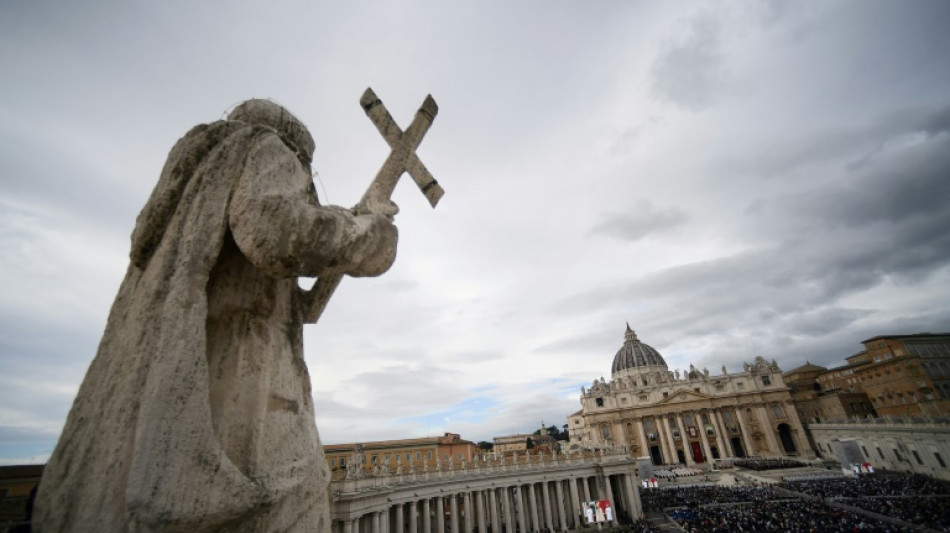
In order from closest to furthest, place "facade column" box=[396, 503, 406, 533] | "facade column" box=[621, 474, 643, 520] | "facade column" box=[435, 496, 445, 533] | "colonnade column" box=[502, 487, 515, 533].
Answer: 1. "facade column" box=[396, 503, 406, 533]
2. "facade column" box=[435, 496, 445, 533]
3. "colonnade column" box=[502, 487, 515, 533]
4. "facade column" box=[621, 474, 643, 520]

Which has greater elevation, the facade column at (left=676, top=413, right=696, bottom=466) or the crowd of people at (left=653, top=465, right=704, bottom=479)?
the facade column at (left=676, top=413, right=696, bottom=466)

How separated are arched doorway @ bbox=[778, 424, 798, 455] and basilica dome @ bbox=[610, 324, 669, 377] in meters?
29.1

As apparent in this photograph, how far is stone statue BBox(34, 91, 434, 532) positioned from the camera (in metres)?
1.87

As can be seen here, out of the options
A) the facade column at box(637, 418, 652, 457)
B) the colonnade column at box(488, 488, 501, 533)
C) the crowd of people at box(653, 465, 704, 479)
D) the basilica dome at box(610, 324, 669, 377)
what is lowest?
the crowd of people at box(653, 465, 704, 479)

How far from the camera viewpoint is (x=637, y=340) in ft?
380

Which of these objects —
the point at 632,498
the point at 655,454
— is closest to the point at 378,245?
the point at 632,498

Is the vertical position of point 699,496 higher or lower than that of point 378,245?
lower

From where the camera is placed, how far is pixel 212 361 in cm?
234

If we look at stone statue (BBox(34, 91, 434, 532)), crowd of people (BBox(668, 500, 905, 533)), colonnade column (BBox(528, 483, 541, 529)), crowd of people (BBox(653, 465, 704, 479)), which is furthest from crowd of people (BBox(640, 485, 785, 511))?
stone statue (BBox(34, 91, 434, 532))

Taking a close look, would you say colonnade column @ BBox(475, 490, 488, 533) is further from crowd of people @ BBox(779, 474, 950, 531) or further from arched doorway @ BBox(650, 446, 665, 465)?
arched doorway @ BBox(650, 446, 665, 465)

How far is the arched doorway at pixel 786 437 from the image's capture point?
75.9 m

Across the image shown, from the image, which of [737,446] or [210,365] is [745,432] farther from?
[210,365]

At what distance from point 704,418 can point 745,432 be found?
6.87 metres

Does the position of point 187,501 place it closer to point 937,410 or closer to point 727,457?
point 937,410
